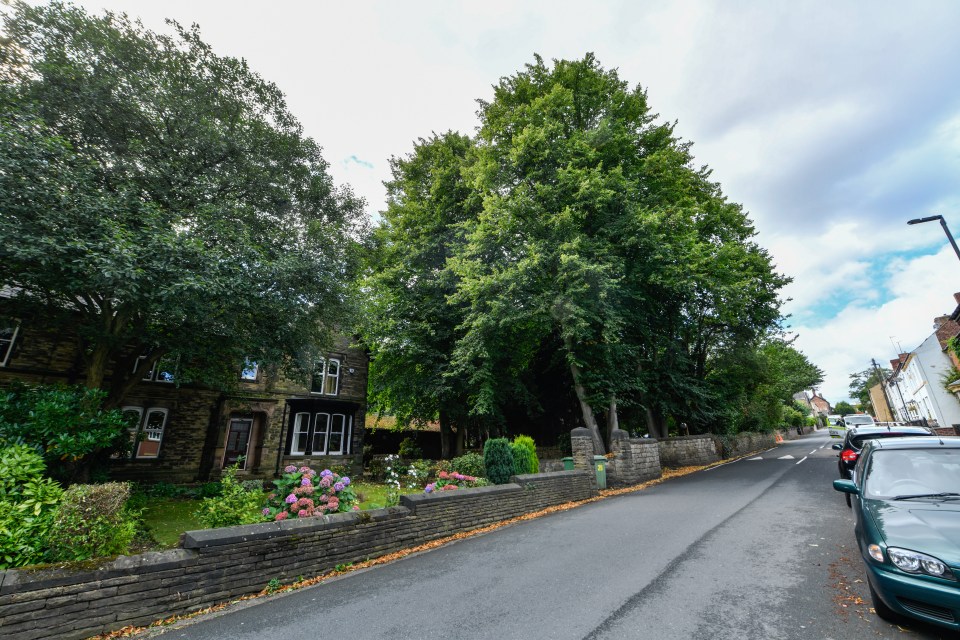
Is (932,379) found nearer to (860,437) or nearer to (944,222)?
(944,222)

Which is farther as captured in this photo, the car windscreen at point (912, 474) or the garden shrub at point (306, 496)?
the garden shrub at point (306, 496)

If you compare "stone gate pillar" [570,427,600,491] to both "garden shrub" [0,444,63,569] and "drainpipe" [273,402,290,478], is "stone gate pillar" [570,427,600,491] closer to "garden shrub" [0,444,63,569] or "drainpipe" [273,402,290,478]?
"garden shrub" [0,444,63,569]

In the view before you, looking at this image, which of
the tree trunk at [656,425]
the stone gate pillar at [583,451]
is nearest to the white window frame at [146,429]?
the stone gate pillar at [583,451]

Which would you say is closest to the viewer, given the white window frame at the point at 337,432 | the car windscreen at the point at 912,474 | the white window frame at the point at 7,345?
the car windscreen at the point at 912,474

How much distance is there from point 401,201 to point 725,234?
18486 millimetres

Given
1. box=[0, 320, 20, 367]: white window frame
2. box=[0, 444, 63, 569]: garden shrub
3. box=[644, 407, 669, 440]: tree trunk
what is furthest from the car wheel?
box=[0, 320, 20, 367]: white window frame

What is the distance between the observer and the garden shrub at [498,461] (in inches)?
436

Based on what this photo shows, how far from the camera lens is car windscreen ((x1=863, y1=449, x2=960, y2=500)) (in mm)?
4320

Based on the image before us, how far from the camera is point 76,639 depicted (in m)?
3.74

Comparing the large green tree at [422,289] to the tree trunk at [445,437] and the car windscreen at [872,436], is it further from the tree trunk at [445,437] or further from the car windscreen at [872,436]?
the car windscreen at [872,436]

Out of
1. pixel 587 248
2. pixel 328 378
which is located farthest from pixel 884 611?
pixel 328 378

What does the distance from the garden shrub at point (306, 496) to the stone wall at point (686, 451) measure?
1800 cm

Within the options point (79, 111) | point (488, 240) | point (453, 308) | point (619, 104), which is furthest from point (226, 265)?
point (619, 104)

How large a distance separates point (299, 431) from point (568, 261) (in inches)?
640
